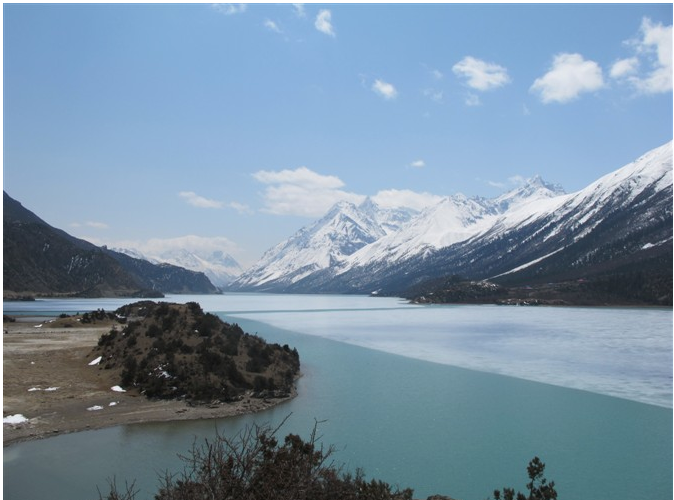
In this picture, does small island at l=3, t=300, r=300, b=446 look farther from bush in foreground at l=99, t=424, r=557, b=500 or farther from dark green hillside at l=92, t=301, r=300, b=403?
bush in foreground at l=99, t=424, r=557, b=500

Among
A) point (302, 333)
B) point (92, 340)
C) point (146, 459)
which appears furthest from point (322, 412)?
point (302, 333)

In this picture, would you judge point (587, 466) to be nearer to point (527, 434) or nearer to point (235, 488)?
point (527, 434)

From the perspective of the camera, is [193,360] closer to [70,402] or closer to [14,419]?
[70,402]

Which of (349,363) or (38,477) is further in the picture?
(349,363)

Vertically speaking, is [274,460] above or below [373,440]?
above

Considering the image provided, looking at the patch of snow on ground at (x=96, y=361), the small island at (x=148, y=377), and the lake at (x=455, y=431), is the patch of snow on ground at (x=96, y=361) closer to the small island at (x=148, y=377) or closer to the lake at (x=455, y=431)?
the small island at (x=148, y=377)

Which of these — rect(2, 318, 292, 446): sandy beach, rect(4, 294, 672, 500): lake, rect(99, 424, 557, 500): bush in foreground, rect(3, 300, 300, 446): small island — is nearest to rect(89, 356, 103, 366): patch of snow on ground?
rect(3, 300, 300, 446): small island

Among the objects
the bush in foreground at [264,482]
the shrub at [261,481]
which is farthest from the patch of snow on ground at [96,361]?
the shrub at [261,481]
